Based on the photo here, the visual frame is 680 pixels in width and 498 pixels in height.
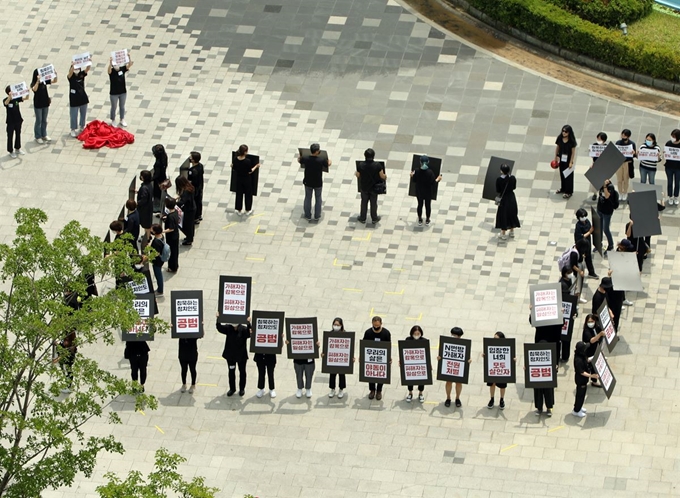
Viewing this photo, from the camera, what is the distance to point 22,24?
1458 inches

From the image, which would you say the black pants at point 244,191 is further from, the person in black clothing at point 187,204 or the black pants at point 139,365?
the black pants at point 139,365

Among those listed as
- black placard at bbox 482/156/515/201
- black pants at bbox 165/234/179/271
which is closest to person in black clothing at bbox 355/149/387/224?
black placard at bbox 482/156/515/201

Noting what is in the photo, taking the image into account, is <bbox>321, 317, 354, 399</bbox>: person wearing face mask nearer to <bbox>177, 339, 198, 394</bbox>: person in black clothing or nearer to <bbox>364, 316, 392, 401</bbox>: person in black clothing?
<bbox>364, 316, 392, 401</bbox>: person in black clothing

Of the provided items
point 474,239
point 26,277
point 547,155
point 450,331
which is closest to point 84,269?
point 26,277

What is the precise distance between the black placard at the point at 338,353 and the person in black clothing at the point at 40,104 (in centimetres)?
Answer: 991

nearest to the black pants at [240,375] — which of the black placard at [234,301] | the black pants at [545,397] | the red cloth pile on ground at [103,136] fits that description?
the black placard at [234,301]

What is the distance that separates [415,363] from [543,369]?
201cm

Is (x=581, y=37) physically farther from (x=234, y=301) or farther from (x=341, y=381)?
(x=234, y=301)

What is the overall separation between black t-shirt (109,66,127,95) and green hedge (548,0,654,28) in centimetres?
988

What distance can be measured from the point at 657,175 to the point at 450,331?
6.81m

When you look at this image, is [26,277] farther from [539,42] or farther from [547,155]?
[539,42]

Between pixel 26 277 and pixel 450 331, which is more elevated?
pixel 26 277

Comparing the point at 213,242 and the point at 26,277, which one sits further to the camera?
the point at 213,242

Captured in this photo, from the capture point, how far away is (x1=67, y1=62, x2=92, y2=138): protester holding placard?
32.9 metres
